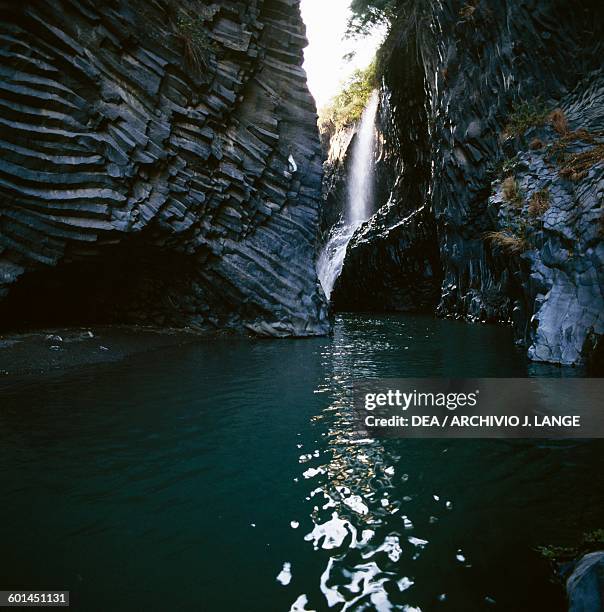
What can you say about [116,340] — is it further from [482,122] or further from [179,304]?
[482,122]

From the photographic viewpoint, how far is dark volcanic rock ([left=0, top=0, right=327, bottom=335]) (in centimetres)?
1216

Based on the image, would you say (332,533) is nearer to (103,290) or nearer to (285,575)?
(285,575)

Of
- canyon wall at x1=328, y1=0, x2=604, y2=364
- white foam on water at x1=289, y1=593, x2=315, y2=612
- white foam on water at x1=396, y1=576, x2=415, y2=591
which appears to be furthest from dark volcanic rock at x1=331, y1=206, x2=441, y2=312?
Answer: white foam on water at x1=289, y1=593, x2=315, y2=612

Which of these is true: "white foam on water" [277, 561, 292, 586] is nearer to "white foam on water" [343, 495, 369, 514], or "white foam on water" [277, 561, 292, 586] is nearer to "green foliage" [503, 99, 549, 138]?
Answer: "white foam on water" [343, 495, 369, 514]

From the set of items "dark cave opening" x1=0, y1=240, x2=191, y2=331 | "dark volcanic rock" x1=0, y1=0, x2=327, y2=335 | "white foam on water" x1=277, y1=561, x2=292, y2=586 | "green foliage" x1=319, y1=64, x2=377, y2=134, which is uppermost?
"green foliage" x1=319, y1=64, x2=377, y2=134

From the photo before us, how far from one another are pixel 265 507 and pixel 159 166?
1335 cm

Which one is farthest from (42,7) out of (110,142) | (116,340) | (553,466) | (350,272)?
(350,272)

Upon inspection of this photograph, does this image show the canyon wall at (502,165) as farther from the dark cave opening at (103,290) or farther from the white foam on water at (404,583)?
the dark cave opening at (103,290)

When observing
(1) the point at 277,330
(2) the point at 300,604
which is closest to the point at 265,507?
(2) the point at 300,604

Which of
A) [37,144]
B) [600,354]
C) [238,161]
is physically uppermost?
[238,161]

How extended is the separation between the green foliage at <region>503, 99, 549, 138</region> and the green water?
39.3 feet

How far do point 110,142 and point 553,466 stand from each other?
14.0 meters

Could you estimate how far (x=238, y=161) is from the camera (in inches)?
647

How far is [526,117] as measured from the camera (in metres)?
14.2
